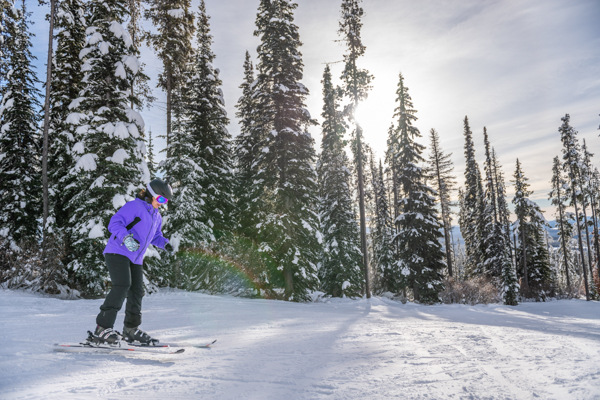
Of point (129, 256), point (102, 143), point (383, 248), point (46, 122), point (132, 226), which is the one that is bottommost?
point (383, 248)

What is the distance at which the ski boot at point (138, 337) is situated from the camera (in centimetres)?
424

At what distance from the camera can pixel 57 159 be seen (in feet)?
54.4

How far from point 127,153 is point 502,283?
1204 inches

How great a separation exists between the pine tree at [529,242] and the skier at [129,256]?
3989 cm

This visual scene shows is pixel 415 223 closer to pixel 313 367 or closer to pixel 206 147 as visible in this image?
pixel 206 147

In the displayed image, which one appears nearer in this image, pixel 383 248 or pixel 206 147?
pixel 206 147

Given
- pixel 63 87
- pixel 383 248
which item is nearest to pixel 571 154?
pixel 383 248

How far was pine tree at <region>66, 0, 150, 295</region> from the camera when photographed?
41.9 feet

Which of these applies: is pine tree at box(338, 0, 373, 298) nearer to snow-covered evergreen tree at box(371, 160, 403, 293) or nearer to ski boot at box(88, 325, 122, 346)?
snow-covered evergreen tree at box(371, 160, 403, 293)

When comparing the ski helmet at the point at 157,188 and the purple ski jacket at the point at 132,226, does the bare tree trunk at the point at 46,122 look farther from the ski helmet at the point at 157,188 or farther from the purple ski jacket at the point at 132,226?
the ski helmet at the point at 157,188

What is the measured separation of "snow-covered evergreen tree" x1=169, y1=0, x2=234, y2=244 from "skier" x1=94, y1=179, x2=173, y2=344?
556 inches

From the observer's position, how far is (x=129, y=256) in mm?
4207

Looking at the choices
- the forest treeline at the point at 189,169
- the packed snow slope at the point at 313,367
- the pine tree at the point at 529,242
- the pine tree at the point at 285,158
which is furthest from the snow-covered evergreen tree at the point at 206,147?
the pine tree at the point at 529,242

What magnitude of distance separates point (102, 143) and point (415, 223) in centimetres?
1939
